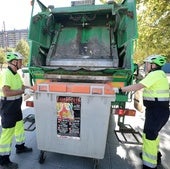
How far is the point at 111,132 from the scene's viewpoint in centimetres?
420

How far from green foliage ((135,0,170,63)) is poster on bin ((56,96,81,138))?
4637 millimetres

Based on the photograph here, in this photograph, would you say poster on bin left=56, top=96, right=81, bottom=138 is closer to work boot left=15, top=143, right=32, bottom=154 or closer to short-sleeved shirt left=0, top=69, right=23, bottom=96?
short-sleeved shirt left=0, top=69, right=23, bottom=96

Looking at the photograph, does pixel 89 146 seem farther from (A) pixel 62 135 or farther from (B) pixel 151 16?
(B) pixel 151 16

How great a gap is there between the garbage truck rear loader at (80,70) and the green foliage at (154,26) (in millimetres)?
3053

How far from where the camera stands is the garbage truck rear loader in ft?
8.28

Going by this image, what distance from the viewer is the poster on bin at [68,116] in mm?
2541

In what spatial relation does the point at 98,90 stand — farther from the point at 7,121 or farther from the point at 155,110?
the point at 7,121

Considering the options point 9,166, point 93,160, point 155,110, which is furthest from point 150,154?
point 9,166

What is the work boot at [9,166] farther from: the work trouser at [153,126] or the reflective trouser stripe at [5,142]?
the work trouser at [153,126]

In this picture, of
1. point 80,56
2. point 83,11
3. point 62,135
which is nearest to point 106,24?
point 83,11

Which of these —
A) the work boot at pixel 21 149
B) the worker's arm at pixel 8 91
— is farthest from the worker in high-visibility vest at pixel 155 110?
the work boot at pixel 21 149

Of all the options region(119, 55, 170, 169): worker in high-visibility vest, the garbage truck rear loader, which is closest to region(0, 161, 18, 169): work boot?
the garbage truck rear loader

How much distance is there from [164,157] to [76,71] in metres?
1.85

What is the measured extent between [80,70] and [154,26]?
17.0 feet
